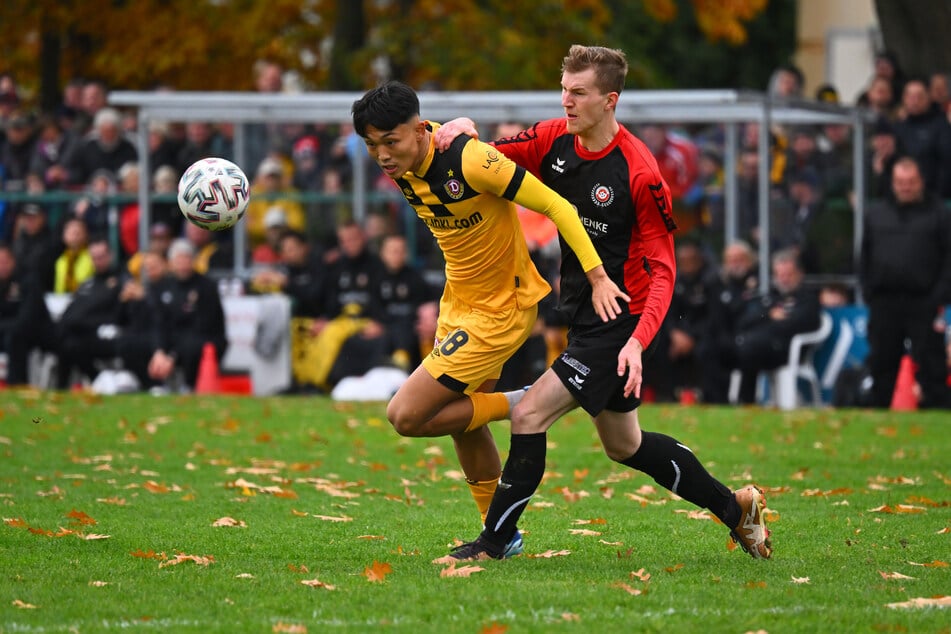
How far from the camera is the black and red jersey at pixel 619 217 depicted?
7.05 meters

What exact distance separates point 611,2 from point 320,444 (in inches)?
715

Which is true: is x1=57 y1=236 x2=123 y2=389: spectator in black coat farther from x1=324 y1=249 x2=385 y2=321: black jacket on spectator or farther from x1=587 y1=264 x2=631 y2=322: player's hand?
x1=587 y1=264 x2=631 y2=322: player's hand

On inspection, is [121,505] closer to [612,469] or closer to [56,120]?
[612,469]

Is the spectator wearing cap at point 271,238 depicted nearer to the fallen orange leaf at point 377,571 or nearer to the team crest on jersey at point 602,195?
the team crest on jersey at point 602,195

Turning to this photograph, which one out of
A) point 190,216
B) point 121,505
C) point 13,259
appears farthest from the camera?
point 13,259

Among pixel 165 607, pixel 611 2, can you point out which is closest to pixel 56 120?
pixel 611 2

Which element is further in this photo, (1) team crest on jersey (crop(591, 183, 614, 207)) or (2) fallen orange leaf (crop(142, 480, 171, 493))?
(2) fallen orange leaf (crop(142, 480, 171, 493))

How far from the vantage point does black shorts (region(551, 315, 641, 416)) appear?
6.95 m

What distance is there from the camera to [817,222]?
1770cm

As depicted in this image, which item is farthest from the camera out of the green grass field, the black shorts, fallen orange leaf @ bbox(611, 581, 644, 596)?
the black shorts

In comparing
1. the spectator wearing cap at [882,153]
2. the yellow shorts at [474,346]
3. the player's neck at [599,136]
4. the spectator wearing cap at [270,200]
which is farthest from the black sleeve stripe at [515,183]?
the spectator wearing cap at [270,200]

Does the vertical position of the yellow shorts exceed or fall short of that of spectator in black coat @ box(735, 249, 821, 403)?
it exceeds it

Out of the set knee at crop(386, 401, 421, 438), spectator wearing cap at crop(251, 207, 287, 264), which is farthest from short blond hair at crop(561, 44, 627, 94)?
spectator wearing cap at crop(251, 207, 287, 264)

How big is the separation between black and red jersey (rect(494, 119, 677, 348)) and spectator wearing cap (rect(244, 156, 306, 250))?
11.8 meters
